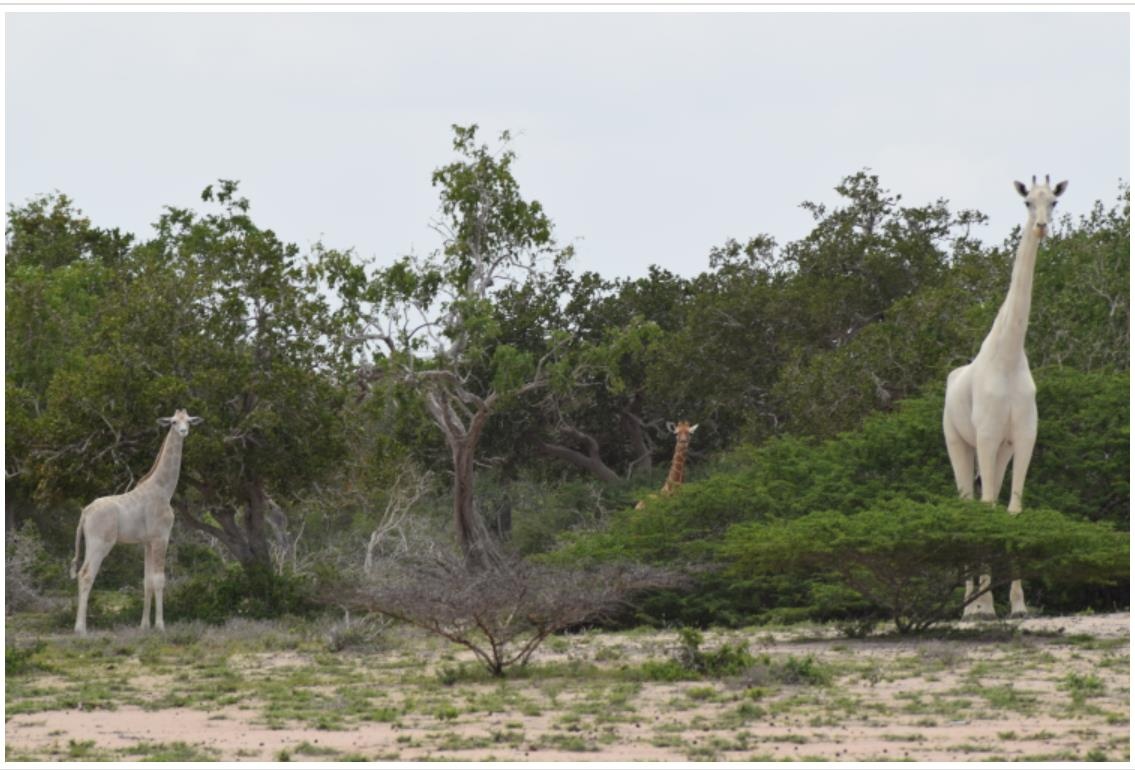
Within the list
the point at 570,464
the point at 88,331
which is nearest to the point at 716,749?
the point at 88,331

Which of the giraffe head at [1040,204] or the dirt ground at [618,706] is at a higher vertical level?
the giraffe head at [1040,204]

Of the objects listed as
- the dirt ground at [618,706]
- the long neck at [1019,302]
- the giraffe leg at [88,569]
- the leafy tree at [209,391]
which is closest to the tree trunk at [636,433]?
the leafy tree at [209,391]

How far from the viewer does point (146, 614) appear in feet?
74.6

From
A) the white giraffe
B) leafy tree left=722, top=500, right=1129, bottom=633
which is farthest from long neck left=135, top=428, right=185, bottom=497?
the white giraffe

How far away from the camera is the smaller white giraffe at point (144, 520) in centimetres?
2245

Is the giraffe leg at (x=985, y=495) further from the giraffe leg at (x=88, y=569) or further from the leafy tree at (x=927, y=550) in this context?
the giraffe leg at (x=88, y=569)

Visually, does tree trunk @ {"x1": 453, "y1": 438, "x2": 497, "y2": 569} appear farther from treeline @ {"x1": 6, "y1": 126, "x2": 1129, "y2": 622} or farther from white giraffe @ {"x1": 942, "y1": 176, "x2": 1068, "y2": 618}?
white giraffe @ {"x1": 942, "y1": 176, "x2": 1068, "y2": 618}

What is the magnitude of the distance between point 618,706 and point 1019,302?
7.77m

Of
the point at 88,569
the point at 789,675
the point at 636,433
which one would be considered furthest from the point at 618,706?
the point at 636,433

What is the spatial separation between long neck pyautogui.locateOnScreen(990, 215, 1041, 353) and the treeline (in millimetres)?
2599

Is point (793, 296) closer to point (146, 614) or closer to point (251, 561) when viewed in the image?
point (251, 561)

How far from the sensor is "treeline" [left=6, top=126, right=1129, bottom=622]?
77.2 ft

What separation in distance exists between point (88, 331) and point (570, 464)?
1880cm

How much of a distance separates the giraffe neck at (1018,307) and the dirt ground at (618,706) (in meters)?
3.02
